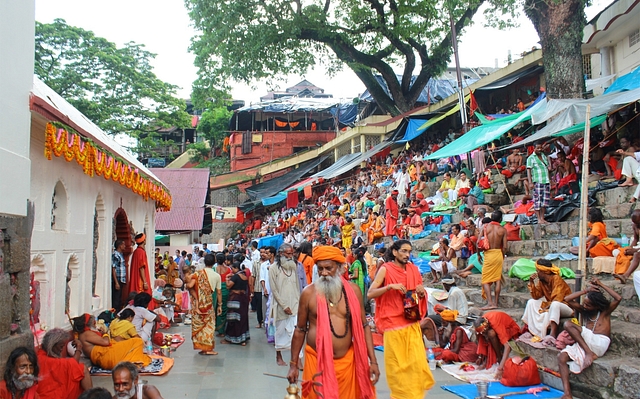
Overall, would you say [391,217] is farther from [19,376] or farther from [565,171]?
[19,376]

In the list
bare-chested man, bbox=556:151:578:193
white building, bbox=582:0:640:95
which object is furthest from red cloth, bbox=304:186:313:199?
bare-chested man, bbox=556:151:578:193

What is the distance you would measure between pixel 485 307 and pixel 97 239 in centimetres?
623

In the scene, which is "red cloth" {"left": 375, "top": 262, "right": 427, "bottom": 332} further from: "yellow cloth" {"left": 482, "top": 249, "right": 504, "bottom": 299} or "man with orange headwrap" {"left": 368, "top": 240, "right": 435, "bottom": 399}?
"yellow cloth" {"left": 482, "top": 249, "right": 504, "bottom": 299}

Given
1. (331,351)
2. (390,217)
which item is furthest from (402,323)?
(390,217)

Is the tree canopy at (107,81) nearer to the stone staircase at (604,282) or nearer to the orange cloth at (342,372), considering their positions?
the stone staircase at (604,282)

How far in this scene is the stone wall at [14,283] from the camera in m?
4.89

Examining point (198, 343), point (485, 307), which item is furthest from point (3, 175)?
point (485, 307)

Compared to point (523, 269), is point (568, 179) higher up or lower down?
higher up

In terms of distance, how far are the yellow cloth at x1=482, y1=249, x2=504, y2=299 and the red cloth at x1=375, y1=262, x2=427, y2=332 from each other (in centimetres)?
390

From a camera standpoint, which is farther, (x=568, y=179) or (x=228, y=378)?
(x=568, y=179)

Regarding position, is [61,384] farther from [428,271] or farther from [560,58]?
[560,58]

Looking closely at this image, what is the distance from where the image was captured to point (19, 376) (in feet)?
15.6

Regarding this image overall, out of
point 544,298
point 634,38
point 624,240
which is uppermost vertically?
point 634,38

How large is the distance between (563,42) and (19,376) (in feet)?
40.6
